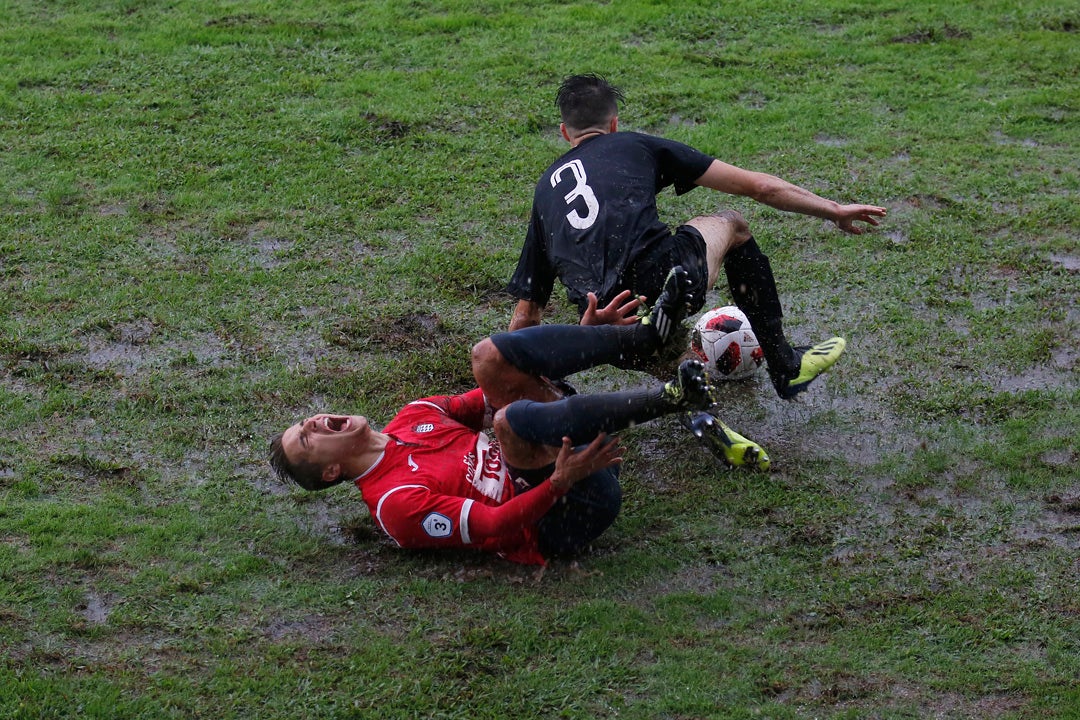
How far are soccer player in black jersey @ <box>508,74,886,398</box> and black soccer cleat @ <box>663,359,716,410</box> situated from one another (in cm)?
77

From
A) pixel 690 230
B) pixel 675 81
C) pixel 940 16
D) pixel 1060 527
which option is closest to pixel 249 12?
pixel 675 81

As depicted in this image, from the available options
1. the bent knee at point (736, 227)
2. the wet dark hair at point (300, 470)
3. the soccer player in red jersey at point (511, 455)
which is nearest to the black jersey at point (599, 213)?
the bent knee at point (736, 227)

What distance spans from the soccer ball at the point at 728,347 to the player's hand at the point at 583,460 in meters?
2.09

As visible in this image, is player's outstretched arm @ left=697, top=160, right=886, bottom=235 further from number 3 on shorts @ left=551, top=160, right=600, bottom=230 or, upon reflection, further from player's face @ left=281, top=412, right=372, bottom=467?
player's face @ left=281, top=412, right=372, bottom=467

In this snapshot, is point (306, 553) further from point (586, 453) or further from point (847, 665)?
point (847, 665)

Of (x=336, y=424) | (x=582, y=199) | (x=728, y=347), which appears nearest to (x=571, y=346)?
(x=582, y=199)

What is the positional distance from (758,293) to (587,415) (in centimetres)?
169

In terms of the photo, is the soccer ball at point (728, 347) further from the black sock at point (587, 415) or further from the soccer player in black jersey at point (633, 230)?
the black sock at point (587, 415)

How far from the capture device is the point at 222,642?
16.6 ft

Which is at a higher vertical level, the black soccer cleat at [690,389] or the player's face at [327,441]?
the black soccer cleat at [690,389]

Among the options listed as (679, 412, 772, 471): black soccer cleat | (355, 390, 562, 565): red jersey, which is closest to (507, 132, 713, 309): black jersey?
(679, 412, 772, 471): black soccer cleat

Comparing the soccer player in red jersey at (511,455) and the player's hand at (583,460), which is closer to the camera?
the player's hand at (583,460)

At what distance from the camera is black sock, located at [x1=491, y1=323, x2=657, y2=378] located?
5480mm

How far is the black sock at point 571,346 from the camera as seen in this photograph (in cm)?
548
